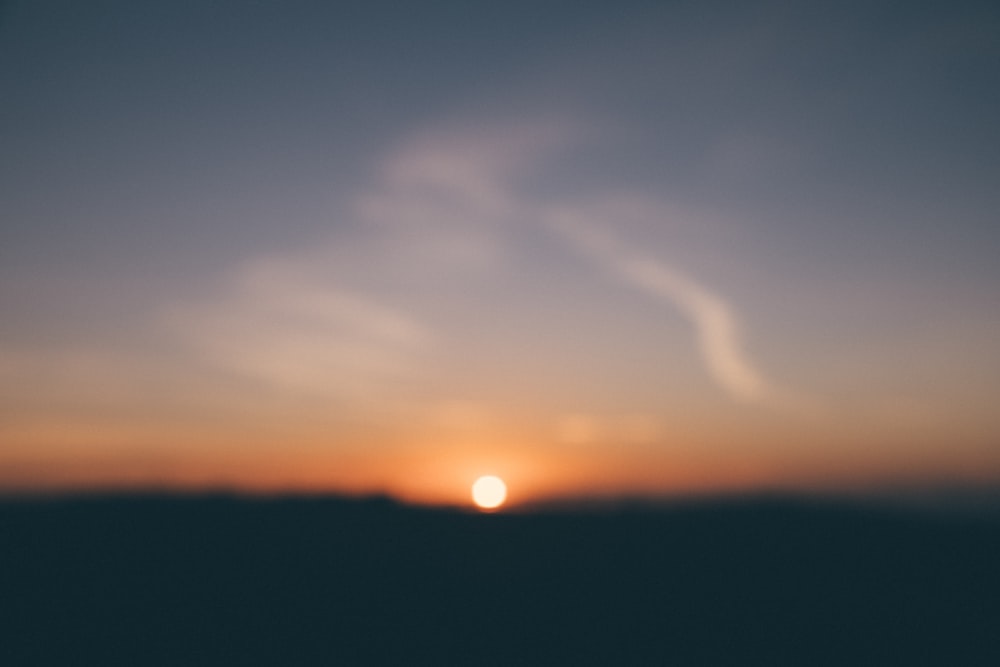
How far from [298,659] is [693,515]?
3141 centimetres

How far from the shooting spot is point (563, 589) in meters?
38.3

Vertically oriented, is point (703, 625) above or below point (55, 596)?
below

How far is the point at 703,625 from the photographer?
35375 mm

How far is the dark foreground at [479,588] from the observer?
31906 millimetres

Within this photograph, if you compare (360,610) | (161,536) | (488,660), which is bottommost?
(488,660)

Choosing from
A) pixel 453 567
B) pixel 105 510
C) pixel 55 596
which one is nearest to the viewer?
pixel 55 596

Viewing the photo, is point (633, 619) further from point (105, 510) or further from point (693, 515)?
point (105, 510)

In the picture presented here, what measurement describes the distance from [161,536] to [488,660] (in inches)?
966

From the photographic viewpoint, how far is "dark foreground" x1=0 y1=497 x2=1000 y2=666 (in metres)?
31.9

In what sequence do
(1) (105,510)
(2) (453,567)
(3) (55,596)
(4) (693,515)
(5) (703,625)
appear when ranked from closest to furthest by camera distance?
(3) (55,596) → (5) (703,625) → (2) (453,567) → (1) (105,510) → (4) (693,515)

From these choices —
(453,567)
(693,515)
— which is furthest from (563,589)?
(693,515)

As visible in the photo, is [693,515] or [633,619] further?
[693,515]

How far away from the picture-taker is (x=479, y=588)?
127 ft

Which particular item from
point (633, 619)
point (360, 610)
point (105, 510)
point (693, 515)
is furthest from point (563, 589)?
point (105, 510)
